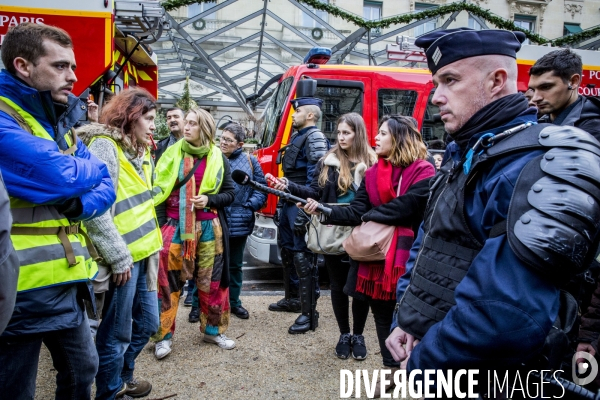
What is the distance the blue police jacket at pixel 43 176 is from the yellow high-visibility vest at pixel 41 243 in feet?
0.14

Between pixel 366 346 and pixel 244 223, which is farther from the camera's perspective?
pixel 244 223

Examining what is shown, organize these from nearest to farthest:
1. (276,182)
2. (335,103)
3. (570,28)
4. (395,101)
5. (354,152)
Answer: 1. (354,152)
2. (276,182)
3. (335,103)
4. (395,101)
5. (570,28)

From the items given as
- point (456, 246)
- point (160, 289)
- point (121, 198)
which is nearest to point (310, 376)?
point (160, 289)

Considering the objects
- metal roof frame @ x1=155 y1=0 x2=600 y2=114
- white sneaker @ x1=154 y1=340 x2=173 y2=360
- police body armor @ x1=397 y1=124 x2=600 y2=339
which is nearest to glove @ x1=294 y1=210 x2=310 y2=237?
white sneaker @ x1=154 y1=340 x2=173 y2=360

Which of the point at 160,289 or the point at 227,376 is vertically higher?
the point at 160,289

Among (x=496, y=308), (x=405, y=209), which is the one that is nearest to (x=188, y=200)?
(x=405, y=209)

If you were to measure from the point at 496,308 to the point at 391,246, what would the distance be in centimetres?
196

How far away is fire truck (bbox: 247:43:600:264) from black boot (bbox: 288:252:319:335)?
1290 millimetres

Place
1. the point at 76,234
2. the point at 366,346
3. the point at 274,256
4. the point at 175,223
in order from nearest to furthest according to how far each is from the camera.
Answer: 1. the point at 76,234
2. the point at 175,223
3. the point at 366,346
4. the point at 274,256

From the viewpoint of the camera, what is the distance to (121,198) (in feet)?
8.82

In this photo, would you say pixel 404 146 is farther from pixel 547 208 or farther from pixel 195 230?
pixel 547 208

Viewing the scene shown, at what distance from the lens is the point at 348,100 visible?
19.8ft

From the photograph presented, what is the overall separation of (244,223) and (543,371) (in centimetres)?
374

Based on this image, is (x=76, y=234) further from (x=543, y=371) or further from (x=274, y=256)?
(x=274, y=256)
